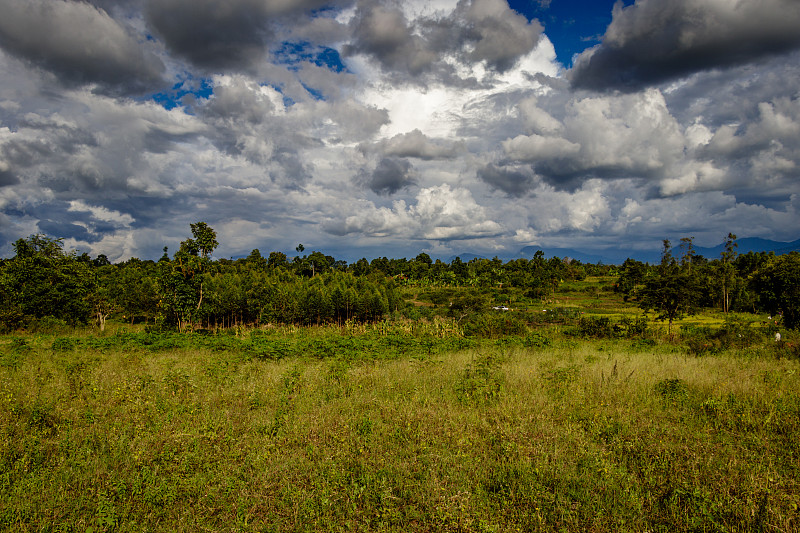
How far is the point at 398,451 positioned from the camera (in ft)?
17.3

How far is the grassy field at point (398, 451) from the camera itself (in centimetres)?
407

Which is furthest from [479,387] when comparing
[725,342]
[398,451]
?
A: [725,342]

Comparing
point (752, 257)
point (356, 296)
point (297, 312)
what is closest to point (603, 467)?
point (297, 312)

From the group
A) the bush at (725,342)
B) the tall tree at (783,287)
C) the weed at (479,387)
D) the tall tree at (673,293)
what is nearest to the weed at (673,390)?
the weed at (479,387)

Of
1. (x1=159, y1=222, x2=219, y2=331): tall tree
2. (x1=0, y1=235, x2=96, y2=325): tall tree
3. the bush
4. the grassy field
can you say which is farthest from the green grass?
(x1=0, y1=235, x2=96, y2=325): tall tree

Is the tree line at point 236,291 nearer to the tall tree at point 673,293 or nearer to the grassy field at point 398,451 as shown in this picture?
the tall tree at point 673,293

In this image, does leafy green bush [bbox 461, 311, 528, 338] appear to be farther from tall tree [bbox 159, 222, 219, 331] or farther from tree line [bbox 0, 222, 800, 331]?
tall tree [bbox 159, 222, 219, 331]

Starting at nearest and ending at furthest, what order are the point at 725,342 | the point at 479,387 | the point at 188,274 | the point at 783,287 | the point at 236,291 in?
the point at 479,387 < the point at 725,342 < the point at 783,287 < the point at 188,274 < the point at 236,291

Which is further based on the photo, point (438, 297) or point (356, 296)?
point (438, 297)

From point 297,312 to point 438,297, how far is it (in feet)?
114

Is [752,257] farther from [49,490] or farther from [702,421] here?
[49,490]

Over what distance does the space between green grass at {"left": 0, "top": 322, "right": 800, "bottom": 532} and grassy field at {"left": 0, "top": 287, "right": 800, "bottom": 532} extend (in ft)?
0.08

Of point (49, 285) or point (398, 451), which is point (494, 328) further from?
point (49, 285)

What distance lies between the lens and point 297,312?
36.6 meters
